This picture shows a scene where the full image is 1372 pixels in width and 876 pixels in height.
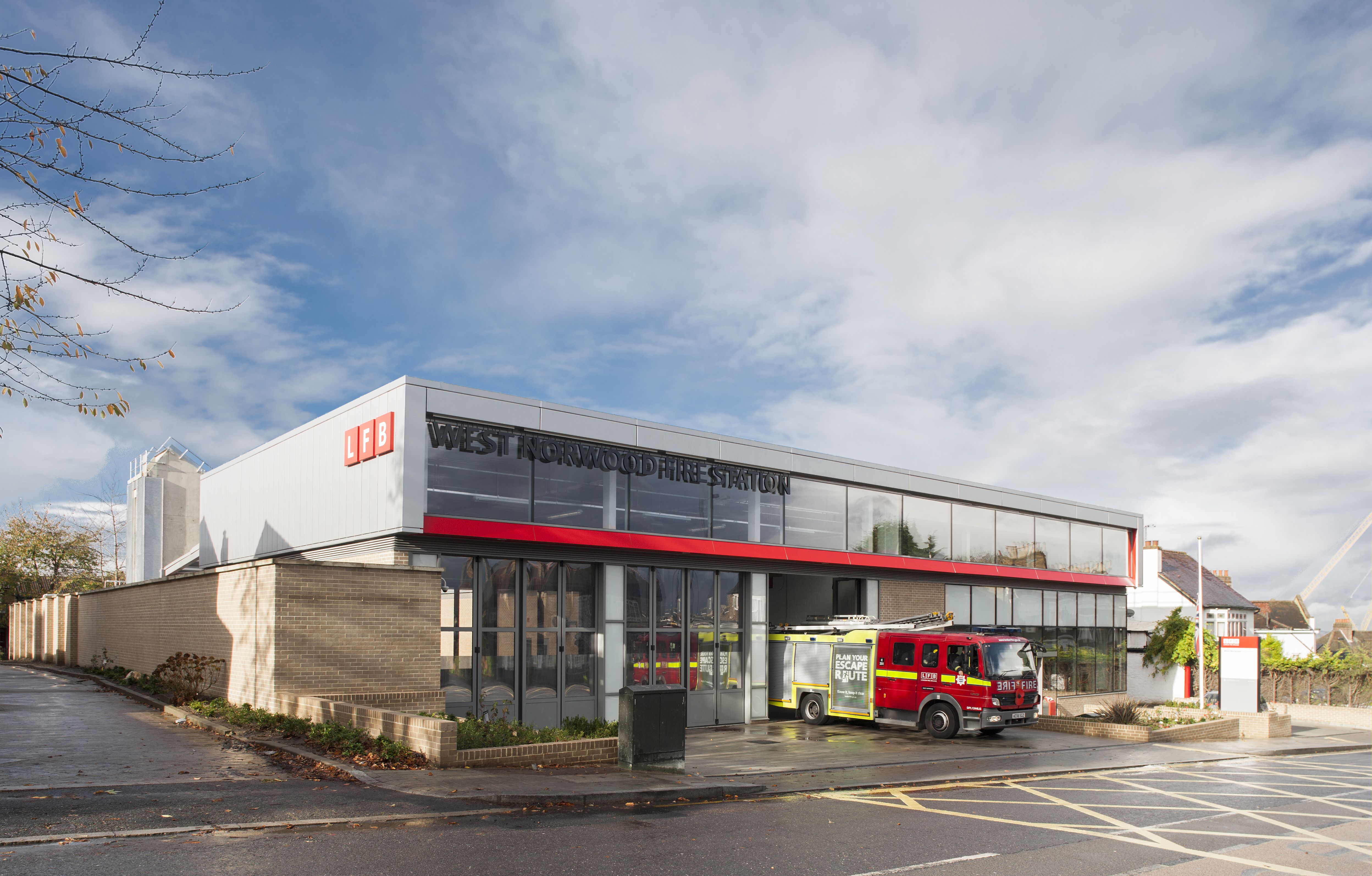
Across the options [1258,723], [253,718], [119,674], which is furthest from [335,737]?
[1258,723]

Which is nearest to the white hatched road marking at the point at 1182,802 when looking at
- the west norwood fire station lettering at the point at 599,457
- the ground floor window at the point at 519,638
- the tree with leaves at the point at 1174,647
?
the ground floor window at the point at 519,638

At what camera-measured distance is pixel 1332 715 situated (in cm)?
3406

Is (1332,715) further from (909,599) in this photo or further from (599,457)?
(599,457)

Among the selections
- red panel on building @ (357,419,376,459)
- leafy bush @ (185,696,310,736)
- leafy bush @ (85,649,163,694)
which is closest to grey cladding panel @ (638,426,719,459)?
red panel on building @ (357,419,376,459)

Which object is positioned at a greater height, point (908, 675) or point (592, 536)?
point (592, 536)

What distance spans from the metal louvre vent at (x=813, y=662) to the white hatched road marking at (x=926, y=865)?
1455 centimetres

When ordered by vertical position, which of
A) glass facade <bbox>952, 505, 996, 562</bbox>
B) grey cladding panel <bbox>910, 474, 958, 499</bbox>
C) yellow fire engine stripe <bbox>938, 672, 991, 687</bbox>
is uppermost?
grey cladding panel <bbox>910, 474, 958, 499</bbox>

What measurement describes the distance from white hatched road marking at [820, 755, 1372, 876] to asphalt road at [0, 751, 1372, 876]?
1.9 inches

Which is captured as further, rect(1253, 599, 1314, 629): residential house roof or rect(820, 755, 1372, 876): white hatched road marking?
rect(1253, 599, 1314, 629): residential house roof

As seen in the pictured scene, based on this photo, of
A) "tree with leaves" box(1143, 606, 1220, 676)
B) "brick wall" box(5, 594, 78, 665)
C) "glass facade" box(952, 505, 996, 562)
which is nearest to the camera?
"glass facade" box(952, 505, 996, 562)

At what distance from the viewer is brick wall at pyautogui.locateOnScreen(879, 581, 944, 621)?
28.1 meters

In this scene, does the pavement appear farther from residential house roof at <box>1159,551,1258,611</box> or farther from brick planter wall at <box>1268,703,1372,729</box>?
residential house roof at <box>1159,551,1258,611</box>

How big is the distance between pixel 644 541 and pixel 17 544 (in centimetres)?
4306

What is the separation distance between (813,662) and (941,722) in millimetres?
3853
